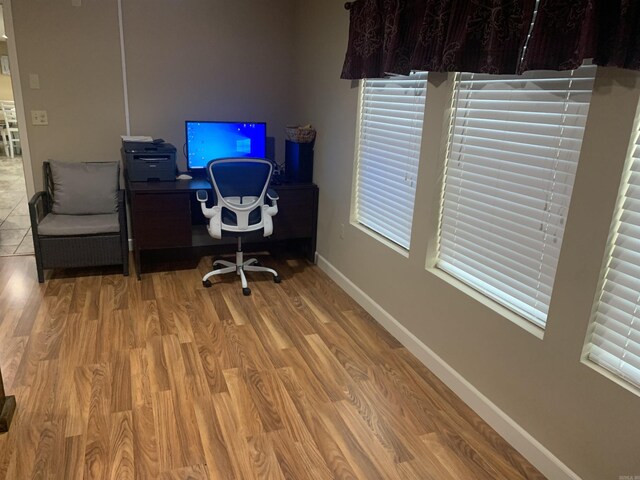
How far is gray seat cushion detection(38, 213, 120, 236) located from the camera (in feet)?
11.5

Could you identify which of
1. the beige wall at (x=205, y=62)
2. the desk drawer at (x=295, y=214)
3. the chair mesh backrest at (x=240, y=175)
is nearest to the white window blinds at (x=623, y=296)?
the chair mesh backrest at (x=240, y=175)

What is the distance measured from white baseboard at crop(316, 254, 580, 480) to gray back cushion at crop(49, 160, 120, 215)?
86.0 inches

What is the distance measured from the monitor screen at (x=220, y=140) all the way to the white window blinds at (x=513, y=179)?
2053mm

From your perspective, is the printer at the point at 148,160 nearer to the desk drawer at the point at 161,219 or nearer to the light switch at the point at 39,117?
the desk drawer at the point at 161,219

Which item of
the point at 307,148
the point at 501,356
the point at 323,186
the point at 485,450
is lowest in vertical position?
the point at 485,450

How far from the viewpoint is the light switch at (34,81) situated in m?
3.75

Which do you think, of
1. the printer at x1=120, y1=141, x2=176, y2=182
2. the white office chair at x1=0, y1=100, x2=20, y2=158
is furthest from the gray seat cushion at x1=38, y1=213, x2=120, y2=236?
the white office chair at x1=0, y1=100, x2=20, y2=158

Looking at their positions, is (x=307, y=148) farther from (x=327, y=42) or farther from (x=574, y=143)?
(x=574, y=143)

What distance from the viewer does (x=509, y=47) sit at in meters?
1.87

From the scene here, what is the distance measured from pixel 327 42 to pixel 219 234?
1.69 metres

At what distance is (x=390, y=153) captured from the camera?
3.03 m

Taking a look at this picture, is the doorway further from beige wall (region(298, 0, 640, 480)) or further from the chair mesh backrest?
beige wall (region(298, 0, 640, 480))

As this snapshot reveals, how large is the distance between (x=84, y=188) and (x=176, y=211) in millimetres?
832

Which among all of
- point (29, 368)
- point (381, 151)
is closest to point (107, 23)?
point (381, 151)
